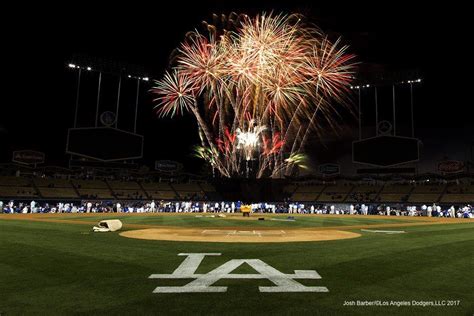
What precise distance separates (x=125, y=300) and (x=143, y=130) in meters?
60.0

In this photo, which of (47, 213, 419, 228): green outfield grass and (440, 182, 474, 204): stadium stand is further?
(440, 182, 474, 204): stadium stand

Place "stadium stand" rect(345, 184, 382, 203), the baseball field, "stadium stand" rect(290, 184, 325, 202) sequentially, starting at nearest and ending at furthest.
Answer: the baseball field
"stadium stand" rect(345, 184, 382, 203)
"stadium stand" rect(290, 184, 325, 202)

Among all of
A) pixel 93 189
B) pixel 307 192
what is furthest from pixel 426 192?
pixel 93 189

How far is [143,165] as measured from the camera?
71.2 m

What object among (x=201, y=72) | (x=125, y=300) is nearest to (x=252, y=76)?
(x=201, y=72)

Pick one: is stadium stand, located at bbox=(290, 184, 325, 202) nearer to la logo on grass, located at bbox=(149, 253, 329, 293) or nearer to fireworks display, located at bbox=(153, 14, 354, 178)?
fireworks display, located at bbox=(153, 14, 354, 178)

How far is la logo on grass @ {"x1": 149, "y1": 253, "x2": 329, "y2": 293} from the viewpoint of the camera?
269 inches

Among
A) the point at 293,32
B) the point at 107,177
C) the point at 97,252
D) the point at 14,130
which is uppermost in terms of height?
the point at 293,32

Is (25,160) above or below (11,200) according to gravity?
above

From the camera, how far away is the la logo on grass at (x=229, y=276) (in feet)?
22.4

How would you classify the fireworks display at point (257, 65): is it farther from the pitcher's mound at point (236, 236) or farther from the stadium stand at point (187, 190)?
the stadium stand at point (187, 190)

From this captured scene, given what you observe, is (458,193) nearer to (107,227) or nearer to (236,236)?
(236,236)

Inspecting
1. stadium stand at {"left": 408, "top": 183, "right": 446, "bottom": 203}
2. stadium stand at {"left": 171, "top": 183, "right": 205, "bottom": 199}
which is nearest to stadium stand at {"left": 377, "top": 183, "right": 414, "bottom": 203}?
stadium stand at {"left": 408, "top": 183, "right": 446, "bottom": 203}

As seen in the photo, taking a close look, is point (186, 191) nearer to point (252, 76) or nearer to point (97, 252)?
point (252, 76)
